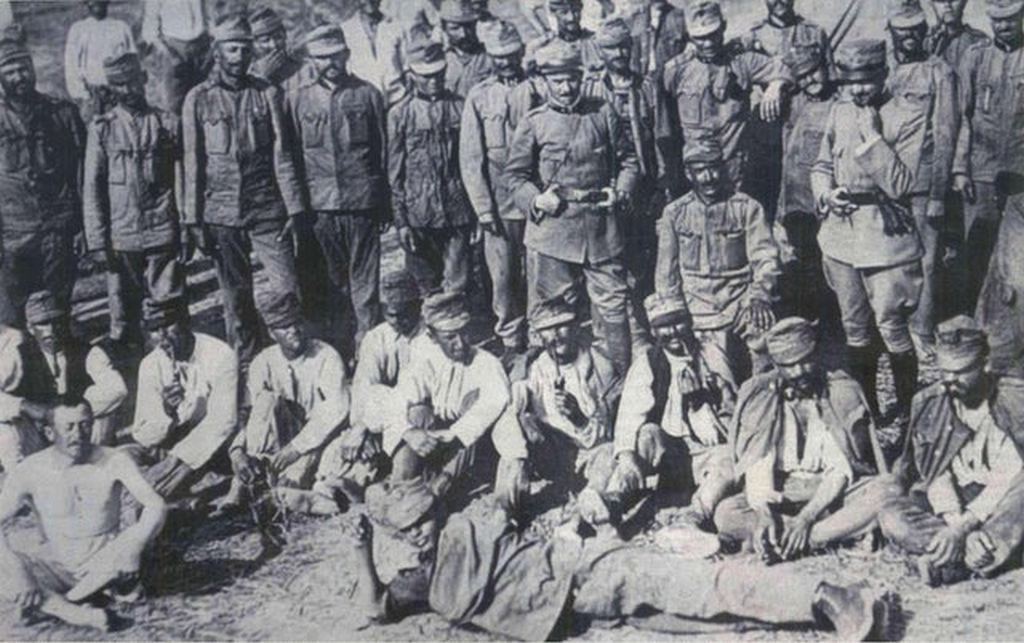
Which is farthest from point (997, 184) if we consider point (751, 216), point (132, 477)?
point (132, 477)

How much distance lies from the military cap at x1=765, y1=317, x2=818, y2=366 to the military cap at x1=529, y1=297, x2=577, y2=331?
978 millimetres

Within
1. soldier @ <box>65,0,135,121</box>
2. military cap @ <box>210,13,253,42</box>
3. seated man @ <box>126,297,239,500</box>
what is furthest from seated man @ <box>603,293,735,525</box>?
soldier @ <box>65,0,135,121</box>

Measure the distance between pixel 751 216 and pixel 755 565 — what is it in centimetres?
161

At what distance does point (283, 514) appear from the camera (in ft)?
23.5

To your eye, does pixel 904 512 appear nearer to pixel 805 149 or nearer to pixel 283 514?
pixel 805 149

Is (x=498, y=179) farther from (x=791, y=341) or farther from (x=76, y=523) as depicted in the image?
(x=76, y=523)

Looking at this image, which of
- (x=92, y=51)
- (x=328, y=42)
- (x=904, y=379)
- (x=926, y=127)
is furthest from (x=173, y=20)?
(x=904, y=379)

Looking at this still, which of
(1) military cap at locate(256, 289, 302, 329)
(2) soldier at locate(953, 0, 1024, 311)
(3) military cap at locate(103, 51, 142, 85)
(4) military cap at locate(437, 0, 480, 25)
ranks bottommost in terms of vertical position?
(1) military cap at locate(256, 289, 302, 329)

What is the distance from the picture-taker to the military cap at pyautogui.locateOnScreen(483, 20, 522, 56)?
6.89 metres

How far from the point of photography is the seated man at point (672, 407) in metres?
6.80

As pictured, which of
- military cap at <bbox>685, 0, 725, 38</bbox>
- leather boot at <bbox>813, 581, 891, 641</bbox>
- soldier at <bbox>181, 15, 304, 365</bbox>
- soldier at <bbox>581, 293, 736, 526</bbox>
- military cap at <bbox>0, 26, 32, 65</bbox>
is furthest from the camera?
military cap at <bbox>0, 26, 32, 65</bbox>

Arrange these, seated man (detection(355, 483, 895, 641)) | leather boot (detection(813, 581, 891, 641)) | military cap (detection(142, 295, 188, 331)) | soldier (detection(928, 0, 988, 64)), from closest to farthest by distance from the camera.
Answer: leather boot (detection(813, 581, 891, 641)) → seated man (detection(355, 483, 895, 641)) → soldier (detection(928, 0, 988, 64)) → military cap (detection(142, 295, 188, 331))

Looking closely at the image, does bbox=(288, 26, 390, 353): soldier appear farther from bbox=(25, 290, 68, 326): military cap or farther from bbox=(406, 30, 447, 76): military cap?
bbox=(25, 290, 68, 326): military cap

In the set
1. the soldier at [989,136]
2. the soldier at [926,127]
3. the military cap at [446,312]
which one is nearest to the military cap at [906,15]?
the soldier at [926,127]
